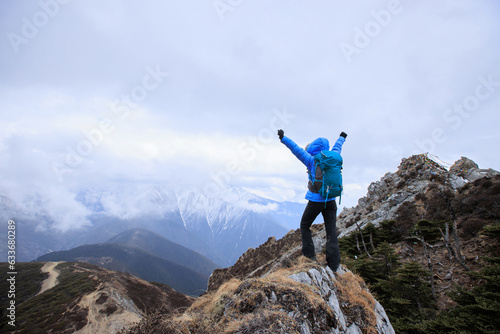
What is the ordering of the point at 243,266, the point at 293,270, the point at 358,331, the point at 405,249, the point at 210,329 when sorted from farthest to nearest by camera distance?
the point at 243,266
the point at 405,249
the point at 293,270
the point at 358,331
the point at 210,329

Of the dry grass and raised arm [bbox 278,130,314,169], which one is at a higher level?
raised arm [bbox 278,130,314,169]

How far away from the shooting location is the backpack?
19.0ft

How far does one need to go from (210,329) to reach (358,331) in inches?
135

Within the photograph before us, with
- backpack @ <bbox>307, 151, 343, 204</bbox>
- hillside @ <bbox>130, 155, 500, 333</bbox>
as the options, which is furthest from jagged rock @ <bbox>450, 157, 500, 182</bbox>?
backpack @ <bbox>307, 151, 343, 204</bbox>

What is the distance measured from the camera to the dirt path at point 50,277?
81.6 metres

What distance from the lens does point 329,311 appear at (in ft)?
13.9

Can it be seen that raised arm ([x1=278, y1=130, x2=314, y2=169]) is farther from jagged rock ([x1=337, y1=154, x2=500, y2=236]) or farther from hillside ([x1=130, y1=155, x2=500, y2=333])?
jagged rock ([x1=337, y1=154, x2=500, y2=236])

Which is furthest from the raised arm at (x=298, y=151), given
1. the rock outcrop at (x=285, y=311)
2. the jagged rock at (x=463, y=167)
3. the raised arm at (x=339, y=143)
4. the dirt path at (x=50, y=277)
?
the dirt path at (x=50, y=277)

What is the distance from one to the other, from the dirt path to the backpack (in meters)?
115

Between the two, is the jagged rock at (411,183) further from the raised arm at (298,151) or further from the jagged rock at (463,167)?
the raised arm at (298,151)

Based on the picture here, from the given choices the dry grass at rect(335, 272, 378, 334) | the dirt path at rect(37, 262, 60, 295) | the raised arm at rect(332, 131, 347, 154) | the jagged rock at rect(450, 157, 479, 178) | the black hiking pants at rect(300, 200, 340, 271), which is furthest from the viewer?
the dirt path at rect(37, 262, 60, 295)

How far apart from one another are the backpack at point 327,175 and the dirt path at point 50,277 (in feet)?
377

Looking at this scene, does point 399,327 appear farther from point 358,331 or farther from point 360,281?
point 358,331

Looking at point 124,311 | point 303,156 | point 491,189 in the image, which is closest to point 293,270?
point 303,156
